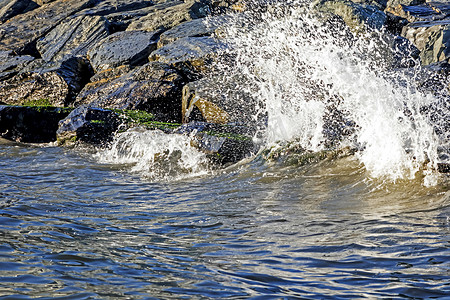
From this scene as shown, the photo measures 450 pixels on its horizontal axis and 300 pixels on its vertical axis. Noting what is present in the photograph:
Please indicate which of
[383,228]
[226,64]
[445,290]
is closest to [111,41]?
[226,64]

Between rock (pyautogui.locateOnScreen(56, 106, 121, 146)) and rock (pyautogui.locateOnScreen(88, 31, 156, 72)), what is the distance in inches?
138

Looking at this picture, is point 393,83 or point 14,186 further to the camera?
point 393,83

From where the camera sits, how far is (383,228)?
175 inches

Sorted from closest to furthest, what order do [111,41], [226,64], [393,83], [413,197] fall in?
1. [413,197]
2. [393,83]
3. [226,64]
4. [111,41]

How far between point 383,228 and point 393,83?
4859 mm

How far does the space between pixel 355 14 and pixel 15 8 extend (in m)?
14.8

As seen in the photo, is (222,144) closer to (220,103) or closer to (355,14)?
(220,103)

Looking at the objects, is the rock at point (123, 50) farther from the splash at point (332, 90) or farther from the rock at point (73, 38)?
the splash at point (332, 90)

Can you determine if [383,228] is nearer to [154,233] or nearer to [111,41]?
[154,233]

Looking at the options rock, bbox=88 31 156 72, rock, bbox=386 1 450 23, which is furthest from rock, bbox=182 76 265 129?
rock, bbox=386 1 450 23

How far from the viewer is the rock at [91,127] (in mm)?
9867

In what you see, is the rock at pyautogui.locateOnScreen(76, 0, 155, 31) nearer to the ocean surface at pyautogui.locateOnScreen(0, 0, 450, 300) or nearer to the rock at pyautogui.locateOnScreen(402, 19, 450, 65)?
the ocean surface at pyautogui.locateOnScreen(0, 0, 450, 300)

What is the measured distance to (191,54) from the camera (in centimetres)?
1203

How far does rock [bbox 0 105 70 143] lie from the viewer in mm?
10977
